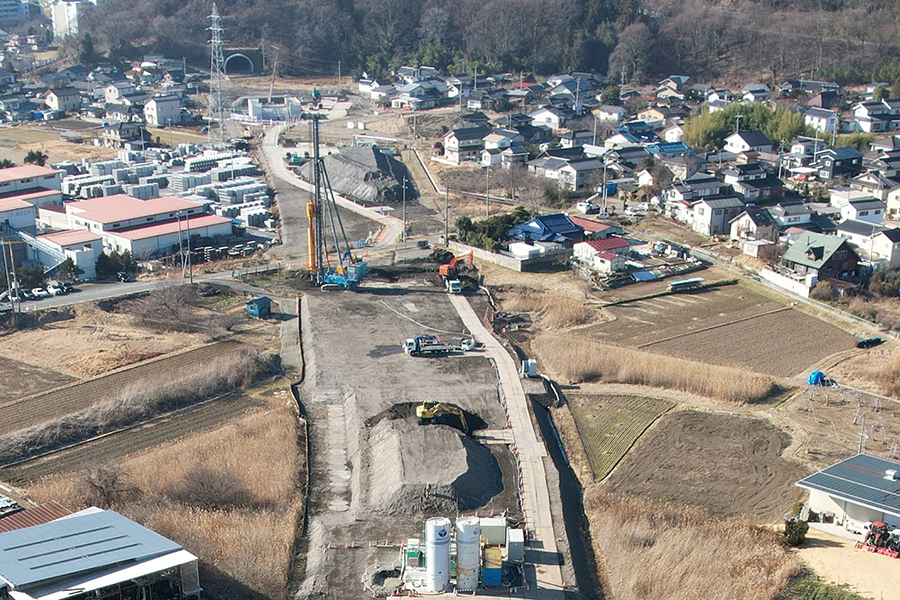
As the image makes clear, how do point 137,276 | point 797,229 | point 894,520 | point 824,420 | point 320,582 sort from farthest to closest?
point 797,229 < point 137,276 < point 824,420 < point 894,520 < point 320,582

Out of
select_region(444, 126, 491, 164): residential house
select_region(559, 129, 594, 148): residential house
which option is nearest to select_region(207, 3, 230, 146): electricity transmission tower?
select_region(444, 126, 491, 164): residential house

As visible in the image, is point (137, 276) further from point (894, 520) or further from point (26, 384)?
point (894, 520)

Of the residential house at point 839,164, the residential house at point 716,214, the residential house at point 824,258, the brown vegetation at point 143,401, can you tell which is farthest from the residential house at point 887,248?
the brown vegetation at point 143,401

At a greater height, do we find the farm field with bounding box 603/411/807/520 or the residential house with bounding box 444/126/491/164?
the residential house with bounding box 444/126/491/164

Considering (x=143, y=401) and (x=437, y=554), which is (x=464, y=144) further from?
(x=437, y=554)

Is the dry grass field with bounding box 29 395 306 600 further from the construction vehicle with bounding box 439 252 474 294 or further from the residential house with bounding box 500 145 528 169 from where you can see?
the residential house with bounding box 500 145 528 169

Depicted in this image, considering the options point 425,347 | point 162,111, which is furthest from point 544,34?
point 425,347

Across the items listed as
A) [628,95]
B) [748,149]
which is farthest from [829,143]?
[628,95]
